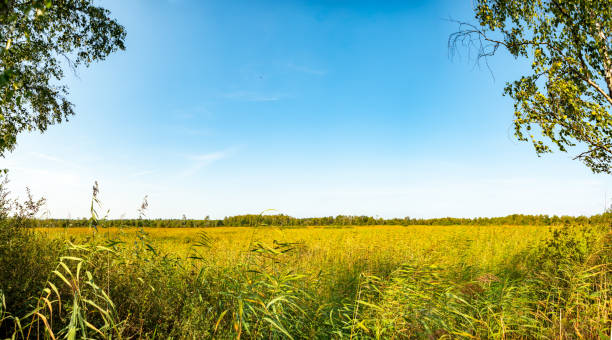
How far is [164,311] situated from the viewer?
353 centimetres

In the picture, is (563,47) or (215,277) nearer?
(215,277)

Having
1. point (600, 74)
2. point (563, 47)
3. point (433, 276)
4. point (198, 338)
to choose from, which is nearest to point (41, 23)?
point (198, 338)

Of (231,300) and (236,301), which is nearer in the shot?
(236,301)

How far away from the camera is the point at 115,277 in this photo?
14.6 feet

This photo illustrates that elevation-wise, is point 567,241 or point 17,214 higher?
point 17,214

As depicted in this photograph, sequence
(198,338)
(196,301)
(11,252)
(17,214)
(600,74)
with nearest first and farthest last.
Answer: (198,338) < (196,301) < (11,252) < (17,214) < (600,74)

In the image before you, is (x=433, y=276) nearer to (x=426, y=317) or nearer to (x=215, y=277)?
(x=426, y=317)

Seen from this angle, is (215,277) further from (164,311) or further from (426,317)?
(426,317)

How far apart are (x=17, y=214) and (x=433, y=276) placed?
8076 mm

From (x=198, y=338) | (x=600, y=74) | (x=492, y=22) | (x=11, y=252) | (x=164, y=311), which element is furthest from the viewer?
(x=492, y=22)

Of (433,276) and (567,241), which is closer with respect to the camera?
(433,276)

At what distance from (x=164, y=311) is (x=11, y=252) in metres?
3.33

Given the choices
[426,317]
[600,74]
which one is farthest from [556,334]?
[600,74]

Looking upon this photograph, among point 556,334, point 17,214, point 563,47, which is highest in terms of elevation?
point 563,47
